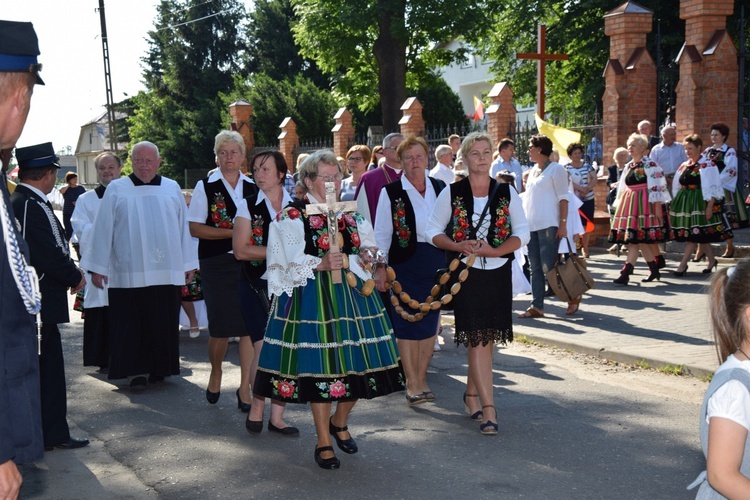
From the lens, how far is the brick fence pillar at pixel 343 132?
27766mm

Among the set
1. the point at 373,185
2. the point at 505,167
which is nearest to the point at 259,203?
the point at 373,185

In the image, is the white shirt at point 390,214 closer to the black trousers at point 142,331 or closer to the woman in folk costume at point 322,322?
the woman in folk costume at point 322,322

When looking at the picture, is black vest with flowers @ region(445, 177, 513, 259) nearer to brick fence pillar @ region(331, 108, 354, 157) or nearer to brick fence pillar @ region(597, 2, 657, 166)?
brick fence pillar @ region(597, 2, 657, 166)

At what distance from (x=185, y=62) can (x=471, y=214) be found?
177ft

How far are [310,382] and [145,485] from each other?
112cm

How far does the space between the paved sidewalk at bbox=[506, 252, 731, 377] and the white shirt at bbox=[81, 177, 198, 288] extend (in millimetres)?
3893

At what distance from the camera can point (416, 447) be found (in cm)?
630

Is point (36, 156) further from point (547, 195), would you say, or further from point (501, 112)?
point (501, 112)

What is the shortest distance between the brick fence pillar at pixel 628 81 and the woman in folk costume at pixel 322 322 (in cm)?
1291

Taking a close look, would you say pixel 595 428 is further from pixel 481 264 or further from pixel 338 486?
pixel 338 486

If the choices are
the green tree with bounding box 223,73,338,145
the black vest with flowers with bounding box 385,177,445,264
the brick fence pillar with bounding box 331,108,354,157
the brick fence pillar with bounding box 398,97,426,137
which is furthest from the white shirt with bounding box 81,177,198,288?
the green tree with bounding box 223,73,338,145

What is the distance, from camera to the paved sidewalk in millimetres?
8844

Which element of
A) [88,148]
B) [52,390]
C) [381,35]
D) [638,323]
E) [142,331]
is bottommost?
[638,323]

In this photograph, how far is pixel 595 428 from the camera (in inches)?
263
